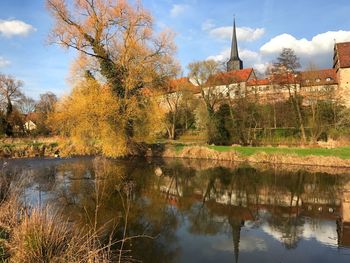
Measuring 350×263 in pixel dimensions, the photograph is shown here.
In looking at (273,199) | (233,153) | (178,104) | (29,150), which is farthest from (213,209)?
(178,104)

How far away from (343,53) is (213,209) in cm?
4572

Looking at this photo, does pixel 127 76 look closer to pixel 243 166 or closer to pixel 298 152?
pixel 243 166

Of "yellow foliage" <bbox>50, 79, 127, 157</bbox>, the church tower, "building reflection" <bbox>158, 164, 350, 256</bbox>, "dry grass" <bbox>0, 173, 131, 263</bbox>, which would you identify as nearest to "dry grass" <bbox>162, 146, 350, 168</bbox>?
"building reflection" <bbox>158, 164, 350, 256</bbox>

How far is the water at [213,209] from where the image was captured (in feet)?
30.1

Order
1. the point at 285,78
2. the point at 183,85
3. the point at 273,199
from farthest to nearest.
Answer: the point at 183,85 → the point at 285,78 → the point at 273,199

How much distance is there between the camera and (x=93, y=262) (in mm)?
5898

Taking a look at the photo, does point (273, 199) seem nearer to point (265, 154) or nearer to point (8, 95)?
point (265, 154)

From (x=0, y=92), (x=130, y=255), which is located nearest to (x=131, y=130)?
(x=130, y=255)

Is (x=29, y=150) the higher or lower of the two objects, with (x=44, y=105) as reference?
lower

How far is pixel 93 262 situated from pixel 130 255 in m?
2.77

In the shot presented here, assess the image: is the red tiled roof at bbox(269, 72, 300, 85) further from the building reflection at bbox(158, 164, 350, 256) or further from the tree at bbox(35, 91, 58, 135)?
the tree at bbox(35, 91, 58, 135)

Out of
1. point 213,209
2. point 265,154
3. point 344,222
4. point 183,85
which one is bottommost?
point 344,222

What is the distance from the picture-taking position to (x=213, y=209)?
1327cm

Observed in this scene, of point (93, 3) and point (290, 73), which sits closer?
point (93, 3)
